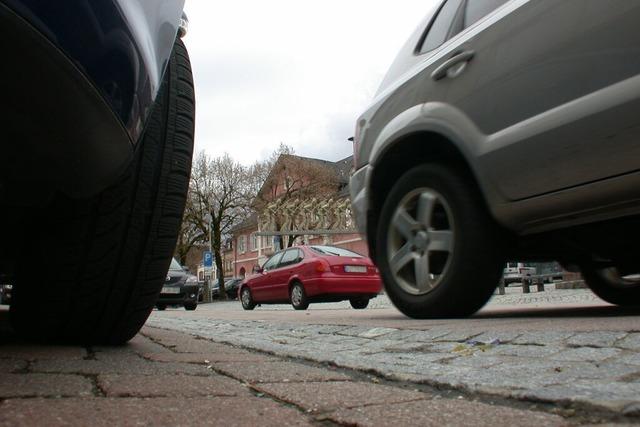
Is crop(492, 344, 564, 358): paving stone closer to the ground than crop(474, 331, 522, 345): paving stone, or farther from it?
closer to the ground

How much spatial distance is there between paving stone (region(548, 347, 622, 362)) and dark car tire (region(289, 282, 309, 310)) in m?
10.1

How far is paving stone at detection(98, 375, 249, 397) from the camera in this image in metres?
1.64

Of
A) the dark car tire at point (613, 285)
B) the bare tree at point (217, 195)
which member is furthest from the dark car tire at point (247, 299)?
the bare tree at point (217, 195)

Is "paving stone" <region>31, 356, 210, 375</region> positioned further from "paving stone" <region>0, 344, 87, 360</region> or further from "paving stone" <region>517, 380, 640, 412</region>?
"paving stone" <region>517, 380, 640, 412</region>

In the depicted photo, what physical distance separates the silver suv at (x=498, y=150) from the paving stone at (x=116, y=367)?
1934 millimetres

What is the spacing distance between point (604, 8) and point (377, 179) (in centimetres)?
196

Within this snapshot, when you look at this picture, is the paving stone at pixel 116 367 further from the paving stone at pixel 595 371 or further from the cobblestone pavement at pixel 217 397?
the paving stone at pixel 595 371

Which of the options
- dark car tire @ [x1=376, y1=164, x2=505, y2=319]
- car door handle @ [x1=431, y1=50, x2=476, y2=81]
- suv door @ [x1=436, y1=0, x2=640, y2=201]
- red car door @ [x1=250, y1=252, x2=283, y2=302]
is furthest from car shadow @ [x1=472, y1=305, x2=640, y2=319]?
red car door @ [x1=250, y1=252, x2=283, y2=302]

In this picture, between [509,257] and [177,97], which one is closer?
[177,97]

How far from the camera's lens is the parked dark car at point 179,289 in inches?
630

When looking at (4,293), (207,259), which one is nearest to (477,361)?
(4,293)

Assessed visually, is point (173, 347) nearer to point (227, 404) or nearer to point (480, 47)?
point (227, 404)

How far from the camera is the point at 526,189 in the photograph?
3.23 meters

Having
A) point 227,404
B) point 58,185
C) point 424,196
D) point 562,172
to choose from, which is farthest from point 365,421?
point 424,196
